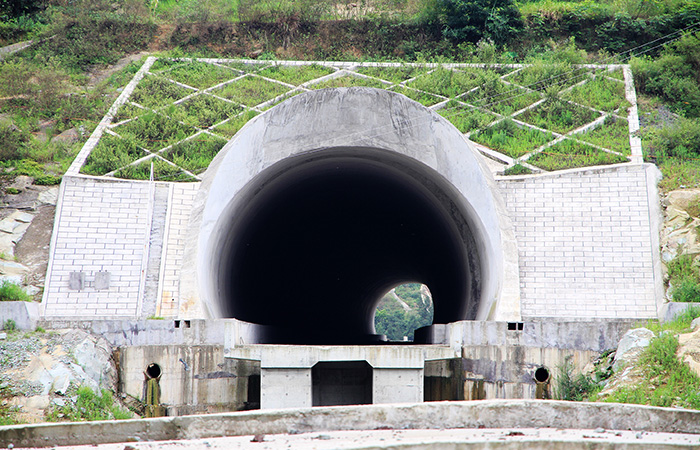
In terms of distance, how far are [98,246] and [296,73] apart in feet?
35.3

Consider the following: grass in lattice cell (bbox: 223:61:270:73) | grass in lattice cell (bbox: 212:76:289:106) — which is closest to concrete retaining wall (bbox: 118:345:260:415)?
grass in lattice cell (bbox: 212:76:289:106)

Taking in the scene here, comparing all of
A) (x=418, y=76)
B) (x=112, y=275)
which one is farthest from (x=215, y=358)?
(x=418, y=76)

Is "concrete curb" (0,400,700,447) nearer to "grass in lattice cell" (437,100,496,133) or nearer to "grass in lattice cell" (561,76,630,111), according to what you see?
"grass in lattice cell" (437,100,496,133)

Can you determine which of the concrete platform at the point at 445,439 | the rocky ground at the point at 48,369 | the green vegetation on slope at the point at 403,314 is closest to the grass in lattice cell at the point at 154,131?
the rocky ground at the point at 48,369

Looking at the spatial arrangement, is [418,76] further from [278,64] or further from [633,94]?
[633,94]

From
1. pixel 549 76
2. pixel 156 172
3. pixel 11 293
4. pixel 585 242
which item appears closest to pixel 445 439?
pixel 585 242

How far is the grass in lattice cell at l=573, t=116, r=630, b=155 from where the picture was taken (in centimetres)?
1703

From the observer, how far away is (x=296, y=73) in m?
23.0

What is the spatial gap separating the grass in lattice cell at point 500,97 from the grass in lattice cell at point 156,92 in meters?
8.62

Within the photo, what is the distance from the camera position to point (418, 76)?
881 inches

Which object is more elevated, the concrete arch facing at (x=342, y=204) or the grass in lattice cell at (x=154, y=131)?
the grass in lattice cell at (x=154, y=131)

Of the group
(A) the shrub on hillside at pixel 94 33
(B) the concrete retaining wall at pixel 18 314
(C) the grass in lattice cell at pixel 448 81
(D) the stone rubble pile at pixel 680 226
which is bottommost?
(B) the concrete retaining wall at pixel 18 314

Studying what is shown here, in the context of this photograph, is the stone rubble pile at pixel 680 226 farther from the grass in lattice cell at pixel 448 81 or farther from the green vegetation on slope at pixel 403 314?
the green vegetation on slope at pixel 403 314

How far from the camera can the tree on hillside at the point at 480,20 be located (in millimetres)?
25014
